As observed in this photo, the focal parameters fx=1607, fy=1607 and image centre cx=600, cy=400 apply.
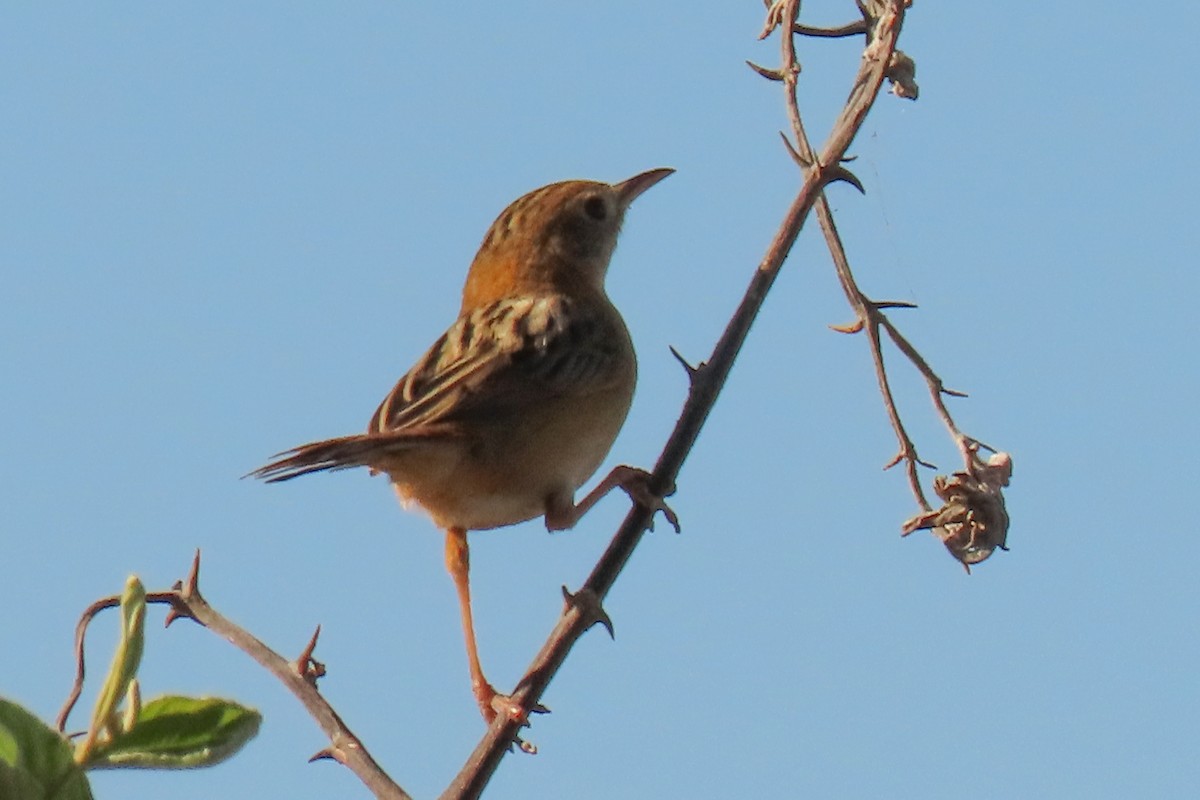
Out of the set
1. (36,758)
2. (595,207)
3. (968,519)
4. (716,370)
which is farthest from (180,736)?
(595,207)

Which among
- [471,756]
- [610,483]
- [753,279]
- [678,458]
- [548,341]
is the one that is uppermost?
[548,341]

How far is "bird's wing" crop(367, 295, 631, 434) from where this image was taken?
17.3ft

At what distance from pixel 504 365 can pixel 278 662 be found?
89.9 inches

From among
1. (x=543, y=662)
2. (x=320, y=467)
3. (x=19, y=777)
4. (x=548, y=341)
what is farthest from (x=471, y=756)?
(x=548, y=341)

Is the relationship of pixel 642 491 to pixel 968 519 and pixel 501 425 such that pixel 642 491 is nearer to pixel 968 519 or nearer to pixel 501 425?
pixel 968 519

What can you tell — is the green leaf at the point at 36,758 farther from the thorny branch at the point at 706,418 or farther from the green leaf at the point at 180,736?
the thorny branch at the point at 706,418

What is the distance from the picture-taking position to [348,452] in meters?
4.60

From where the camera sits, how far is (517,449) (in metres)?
5.32

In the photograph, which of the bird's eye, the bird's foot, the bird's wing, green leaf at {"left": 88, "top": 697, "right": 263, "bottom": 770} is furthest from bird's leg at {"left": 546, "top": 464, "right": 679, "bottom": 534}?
green leaf at {"left": 88, "top": 697, "right": 263, "bottom": 770}

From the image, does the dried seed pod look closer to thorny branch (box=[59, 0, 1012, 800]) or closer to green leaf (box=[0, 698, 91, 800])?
thorny branch (box=[59, 0, 1012, 800])

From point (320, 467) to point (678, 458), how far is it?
123 centimetres

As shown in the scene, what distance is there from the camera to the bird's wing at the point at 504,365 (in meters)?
5.28

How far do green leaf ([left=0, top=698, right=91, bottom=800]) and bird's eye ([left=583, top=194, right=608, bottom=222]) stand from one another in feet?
17.6

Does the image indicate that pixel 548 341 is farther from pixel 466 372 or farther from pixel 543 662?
pixel 543 662
